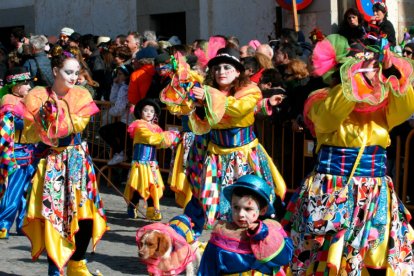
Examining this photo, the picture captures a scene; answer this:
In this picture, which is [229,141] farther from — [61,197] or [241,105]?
[61,197]

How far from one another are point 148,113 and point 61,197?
3158mm

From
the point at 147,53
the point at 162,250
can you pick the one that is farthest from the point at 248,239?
the point at 147,53

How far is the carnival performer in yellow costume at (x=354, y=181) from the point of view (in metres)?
6.99

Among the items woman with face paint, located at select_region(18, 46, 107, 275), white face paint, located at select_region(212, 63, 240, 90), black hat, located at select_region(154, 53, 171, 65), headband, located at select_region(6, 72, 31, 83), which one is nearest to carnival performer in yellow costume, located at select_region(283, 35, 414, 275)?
white face paint, located at select_region(212, 63, 240, 90)

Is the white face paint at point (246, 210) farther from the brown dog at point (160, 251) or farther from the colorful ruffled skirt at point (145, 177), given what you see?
the colorful ruffled skirt at point (145, 177)

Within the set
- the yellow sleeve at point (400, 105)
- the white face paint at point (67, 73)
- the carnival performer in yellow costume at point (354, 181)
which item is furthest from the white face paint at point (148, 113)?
the yellow sleeve at point (400, 105)

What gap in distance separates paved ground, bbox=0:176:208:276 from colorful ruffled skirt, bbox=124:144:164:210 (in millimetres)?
286

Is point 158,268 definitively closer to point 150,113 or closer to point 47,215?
point 47,215

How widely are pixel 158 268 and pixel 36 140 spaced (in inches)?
125

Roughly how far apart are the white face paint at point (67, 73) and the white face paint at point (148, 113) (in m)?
3.06

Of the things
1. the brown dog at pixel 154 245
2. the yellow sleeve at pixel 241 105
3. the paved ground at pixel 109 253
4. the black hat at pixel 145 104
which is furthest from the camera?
the black hat at pixel 145 104

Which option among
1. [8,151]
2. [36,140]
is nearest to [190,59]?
[8,151]

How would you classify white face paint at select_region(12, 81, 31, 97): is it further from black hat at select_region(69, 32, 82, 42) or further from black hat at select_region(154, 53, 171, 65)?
black hat at select_region(69, 32, 82, 42)

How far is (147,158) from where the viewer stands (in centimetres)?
1158
